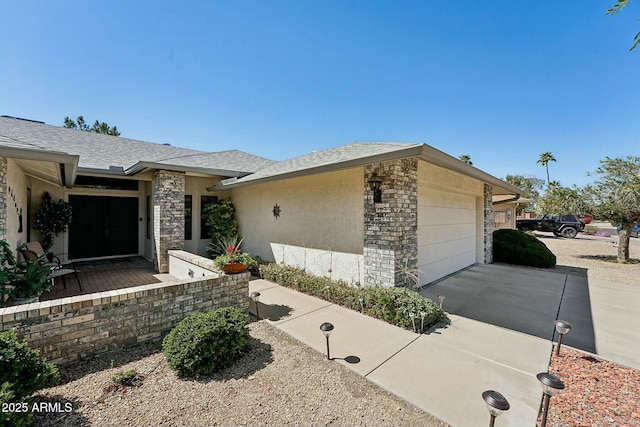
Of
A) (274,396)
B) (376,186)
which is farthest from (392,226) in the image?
(274,396)

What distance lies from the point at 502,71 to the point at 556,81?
192cm

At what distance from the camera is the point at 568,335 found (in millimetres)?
4090

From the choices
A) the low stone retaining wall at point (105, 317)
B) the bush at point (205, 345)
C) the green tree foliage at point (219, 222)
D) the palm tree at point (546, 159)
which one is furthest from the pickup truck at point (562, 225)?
the palm tree at point (546, 159)

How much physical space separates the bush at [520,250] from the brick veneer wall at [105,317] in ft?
35.4

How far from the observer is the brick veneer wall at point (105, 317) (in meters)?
3.02

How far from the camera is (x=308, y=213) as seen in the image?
719 cm

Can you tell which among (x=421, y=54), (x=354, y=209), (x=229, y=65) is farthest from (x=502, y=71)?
(x=229, y=65)

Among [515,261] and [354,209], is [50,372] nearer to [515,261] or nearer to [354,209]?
[354,209]

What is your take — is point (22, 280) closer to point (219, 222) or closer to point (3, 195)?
point (3, 195)

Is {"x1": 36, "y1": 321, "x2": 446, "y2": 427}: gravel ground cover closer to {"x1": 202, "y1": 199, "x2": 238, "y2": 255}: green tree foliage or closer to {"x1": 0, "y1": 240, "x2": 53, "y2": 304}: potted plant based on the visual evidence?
{"x1": 0, "y1": 240, "x2": 53, "y2": 304}: potted plant

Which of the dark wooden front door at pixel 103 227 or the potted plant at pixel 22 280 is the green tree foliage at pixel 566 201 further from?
the dark wooden front door at pixel 103 227

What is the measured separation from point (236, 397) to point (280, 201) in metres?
5.98

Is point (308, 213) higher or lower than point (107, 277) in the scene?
higher

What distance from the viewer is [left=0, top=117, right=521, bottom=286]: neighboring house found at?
5.31 metres
